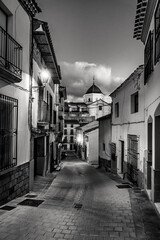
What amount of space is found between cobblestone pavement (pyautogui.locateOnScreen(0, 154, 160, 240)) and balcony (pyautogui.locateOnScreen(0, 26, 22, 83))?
3.91 meters

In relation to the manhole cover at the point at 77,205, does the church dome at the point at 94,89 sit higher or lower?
higher

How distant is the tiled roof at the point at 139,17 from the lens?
775 centimetres

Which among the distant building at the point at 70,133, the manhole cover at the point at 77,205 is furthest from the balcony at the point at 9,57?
the distant building at the point at 70,133

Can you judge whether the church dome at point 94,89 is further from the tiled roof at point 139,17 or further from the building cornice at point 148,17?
the building cornice at point 148,17

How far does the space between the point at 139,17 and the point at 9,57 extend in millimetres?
5224

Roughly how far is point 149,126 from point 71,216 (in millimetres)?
4682

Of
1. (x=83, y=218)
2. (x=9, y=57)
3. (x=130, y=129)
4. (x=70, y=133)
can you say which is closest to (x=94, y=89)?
(x=70, y=133)

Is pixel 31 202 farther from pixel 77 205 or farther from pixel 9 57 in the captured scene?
pixel 9 57

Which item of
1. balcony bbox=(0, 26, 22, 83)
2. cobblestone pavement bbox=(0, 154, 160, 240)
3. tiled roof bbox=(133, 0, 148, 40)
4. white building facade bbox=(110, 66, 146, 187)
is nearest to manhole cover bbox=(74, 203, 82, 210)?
cobblestone pavement bbox=(0, 154, 160, 240)

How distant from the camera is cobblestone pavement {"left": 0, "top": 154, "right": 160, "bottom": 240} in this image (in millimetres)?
4863

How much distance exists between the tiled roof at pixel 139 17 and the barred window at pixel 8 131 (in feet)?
18.4

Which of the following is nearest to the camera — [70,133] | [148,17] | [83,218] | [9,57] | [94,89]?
[83,218]

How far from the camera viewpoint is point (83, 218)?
5.87m

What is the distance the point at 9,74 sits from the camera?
6.25 metres
